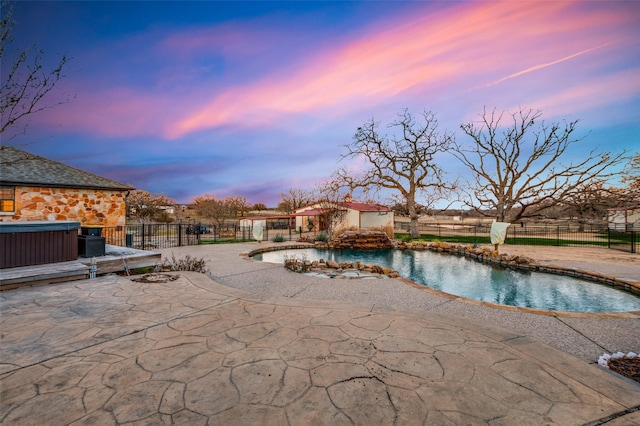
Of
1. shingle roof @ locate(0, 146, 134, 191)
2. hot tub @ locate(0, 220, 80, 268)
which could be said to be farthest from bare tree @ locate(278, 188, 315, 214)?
hot tub @ locate(0, 220, 80, 268)

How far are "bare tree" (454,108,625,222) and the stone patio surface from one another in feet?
60.2

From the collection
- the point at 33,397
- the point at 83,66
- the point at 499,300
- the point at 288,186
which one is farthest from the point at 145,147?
the point at 288,186

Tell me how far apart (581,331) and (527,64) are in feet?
35.2

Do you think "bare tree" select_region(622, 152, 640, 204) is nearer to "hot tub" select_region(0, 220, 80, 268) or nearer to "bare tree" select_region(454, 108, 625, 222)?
"bare tree" select_region(454, 108, 625, 222)

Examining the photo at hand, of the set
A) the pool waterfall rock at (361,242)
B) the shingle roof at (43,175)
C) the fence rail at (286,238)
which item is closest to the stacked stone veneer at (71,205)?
the shingle roof at (43,175)

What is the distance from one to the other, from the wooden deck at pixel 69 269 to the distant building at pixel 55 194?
5789 mm

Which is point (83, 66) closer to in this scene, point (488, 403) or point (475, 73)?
point (488, 403)

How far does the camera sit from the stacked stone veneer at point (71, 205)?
9.69 m

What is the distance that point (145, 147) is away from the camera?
15.1 metres

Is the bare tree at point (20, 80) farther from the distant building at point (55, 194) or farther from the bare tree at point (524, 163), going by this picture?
the bare tree at point (524, 163)

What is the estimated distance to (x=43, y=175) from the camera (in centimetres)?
1045

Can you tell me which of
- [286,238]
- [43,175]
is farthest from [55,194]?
[286,238]

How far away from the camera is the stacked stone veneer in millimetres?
9688

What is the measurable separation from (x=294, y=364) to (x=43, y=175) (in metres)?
13.7
